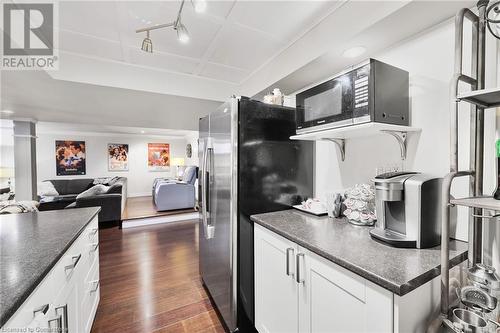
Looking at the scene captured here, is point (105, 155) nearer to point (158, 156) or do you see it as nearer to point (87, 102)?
point (158, 156)

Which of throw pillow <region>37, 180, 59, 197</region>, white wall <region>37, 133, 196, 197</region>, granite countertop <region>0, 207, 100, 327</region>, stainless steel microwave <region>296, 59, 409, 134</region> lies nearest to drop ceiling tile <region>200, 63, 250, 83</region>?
stainless steel microwave <region>296, 59, 409, 134</region>

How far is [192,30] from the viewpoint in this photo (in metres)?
1.83

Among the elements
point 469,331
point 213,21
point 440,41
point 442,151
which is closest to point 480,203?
point 469,331

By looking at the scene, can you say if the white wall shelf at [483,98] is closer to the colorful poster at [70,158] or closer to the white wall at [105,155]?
the white wall at [105,155]

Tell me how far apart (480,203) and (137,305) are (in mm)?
2407

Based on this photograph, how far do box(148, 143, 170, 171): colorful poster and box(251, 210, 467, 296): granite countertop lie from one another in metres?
7.69

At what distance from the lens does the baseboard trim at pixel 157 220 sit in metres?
4.30

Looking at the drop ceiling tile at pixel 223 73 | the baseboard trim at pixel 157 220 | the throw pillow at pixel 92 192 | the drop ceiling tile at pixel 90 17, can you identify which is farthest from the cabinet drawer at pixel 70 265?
the throw pillow at pixel 92 192

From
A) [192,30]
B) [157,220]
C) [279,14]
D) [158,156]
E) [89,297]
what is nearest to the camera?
[89,297]

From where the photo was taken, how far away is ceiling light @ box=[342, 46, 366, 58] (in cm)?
152

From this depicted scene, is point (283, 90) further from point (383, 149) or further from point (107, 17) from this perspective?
point (107, 17)

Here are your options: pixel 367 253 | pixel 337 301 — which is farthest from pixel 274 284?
pixel 367 253

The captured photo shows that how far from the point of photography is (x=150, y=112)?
3256 millimetres

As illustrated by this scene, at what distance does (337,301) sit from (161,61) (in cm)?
266
